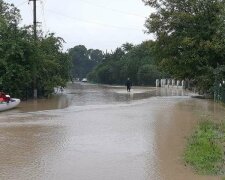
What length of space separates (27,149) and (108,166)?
2.97 metres

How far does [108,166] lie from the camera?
9.89 m

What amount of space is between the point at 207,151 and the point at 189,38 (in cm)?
2276

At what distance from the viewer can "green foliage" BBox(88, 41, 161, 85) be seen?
82.3m

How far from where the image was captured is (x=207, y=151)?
37.1ft

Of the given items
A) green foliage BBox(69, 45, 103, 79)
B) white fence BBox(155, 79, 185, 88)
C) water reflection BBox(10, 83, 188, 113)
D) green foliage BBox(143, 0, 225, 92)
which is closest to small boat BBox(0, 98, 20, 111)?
water reflection BBox(10, 83, 188, 113)

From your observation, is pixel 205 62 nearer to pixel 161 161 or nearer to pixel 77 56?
pixel 161 161

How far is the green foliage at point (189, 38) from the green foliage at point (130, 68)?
119 ft

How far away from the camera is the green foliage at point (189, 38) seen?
109ft

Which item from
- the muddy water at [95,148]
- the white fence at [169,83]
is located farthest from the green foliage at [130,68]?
the muddy water at [95,148]

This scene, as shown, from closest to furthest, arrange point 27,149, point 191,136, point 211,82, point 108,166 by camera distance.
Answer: point 108,166, point 27,149, point 191,136, point 211,82

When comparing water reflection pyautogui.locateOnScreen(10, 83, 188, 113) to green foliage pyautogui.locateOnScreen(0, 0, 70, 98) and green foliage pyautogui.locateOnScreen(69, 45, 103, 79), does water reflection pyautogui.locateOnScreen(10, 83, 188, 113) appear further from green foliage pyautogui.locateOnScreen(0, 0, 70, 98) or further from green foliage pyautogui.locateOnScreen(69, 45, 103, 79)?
green foliage pyautogui.locateOnScreen(69, 45, 103, 79)

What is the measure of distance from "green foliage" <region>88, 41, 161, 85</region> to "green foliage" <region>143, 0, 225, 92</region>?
36308mm

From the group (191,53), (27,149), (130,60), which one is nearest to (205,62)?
(191,53)

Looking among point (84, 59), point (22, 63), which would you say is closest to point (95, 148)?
point (22, 63)
